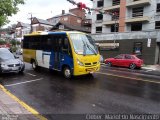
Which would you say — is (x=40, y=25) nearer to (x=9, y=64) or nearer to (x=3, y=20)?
(x=3, y=20)

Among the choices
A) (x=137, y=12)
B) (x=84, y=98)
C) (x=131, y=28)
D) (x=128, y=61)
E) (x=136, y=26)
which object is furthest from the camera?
(x=131, y=28)

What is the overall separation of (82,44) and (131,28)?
26.4m

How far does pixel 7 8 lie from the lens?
14.6 metres

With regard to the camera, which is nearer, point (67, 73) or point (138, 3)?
point (67, 73)

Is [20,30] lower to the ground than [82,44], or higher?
higher

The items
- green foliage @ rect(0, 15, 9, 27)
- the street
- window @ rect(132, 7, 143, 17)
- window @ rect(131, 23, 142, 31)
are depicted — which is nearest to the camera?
the street

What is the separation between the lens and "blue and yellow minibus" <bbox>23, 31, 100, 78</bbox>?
1082 centimetres

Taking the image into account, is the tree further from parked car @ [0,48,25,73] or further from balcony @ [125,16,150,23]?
balcony @ [125,16,150,23]

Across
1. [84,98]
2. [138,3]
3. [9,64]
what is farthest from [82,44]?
[138,3]

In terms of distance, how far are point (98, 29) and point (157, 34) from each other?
56.8 ft

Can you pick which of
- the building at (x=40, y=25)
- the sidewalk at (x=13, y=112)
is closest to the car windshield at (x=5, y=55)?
the sidewalk at (x=13, y=112)

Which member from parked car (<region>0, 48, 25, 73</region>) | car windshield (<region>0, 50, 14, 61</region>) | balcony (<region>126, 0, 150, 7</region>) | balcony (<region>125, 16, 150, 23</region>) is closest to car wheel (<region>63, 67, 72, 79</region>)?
parked car (<region>0, 48, 25, 73</region>)

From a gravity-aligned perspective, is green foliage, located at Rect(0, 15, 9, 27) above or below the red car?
above

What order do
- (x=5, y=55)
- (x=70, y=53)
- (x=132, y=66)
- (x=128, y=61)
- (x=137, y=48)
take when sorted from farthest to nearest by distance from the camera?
(x=137, y=48) < (x=128, y=61) < (x=132, y=66) < (x=5, y=55) < (x=70, y=53)
